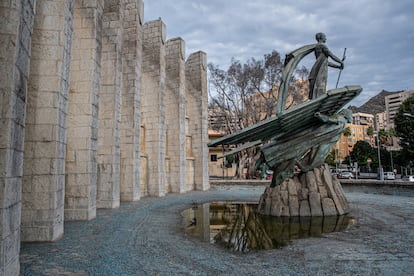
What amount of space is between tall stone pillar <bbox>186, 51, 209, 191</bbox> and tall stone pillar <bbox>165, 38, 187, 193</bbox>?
89.8 inches

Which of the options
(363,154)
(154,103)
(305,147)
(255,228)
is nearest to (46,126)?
(255,228)

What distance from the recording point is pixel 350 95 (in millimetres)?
8102

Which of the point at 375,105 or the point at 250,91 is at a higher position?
the point at 375,105

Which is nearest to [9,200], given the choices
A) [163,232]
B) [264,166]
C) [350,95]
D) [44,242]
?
[44,242]

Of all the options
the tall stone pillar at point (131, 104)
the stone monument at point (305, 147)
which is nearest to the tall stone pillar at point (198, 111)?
the tall stone pillar at point (131, 104)

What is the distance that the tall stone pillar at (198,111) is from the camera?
21.3 m

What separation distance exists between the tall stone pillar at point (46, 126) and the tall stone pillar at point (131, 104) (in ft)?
23.0

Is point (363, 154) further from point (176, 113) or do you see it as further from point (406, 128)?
point (176, 113)

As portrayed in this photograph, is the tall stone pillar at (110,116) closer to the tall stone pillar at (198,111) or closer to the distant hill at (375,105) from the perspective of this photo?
the tall stone pillar at (198,111)

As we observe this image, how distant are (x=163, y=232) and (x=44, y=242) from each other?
7.92 ft

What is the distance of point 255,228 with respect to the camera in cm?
707

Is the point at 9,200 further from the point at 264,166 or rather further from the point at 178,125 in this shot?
the point at 178,125

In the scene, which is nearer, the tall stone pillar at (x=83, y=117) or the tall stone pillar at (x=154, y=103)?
the tall stone pillar at (x=83, y=117)

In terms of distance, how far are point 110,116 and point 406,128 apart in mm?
33131
